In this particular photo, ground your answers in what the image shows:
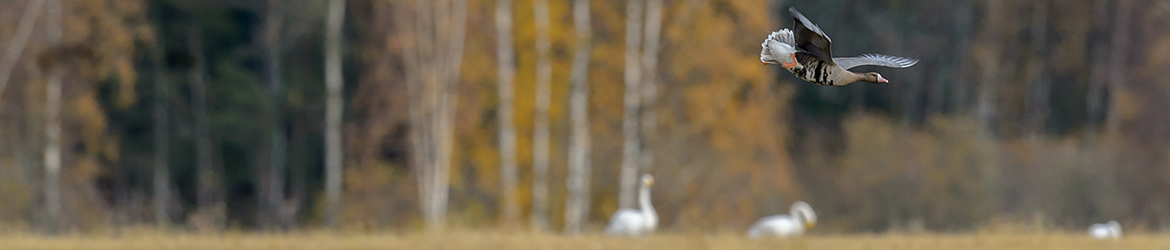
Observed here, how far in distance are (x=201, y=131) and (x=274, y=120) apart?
76.2 inches

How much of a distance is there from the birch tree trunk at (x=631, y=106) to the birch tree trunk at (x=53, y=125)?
377 inches

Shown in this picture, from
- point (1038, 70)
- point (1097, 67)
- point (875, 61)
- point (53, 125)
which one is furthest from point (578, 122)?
point (1038, 70)

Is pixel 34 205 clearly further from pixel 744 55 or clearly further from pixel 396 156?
pixel 744 55

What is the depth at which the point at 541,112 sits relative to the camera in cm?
2116

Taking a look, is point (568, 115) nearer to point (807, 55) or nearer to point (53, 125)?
point (53, 125)

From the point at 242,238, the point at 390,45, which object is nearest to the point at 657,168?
the point at 390,45

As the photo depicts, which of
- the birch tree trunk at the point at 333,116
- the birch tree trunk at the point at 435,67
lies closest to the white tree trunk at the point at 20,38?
the birch tree trunk at the point at 333,116

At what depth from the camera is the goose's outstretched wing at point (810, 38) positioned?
5.32 metres

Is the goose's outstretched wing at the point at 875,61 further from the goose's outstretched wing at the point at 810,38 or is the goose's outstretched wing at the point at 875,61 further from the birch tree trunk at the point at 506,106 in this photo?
the birch tree trunk at the point at 506,106

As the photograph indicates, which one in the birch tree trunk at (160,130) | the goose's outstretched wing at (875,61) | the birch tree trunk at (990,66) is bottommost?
the birch tree trunk at (160,130)

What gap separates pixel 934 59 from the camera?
112 feet

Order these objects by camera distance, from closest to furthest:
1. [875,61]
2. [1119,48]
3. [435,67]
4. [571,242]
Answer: [875,61] → [571,242] → [435,67] → [1119,48]

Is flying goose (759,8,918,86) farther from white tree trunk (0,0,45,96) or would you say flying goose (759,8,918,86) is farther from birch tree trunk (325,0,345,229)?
birch tree trunk (325,0,345,229)

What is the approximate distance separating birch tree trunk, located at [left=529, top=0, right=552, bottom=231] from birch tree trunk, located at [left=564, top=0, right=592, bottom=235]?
0.48 metres
